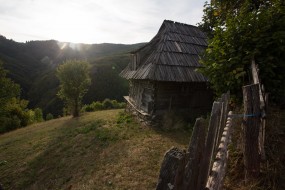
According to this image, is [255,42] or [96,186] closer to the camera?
[255,42]

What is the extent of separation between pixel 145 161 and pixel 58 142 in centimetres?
697

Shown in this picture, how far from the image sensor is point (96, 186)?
6.06 metres

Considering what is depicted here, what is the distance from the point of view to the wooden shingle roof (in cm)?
1084

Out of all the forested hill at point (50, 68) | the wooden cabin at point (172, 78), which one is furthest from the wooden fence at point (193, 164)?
the forested hill at point (50, 68)

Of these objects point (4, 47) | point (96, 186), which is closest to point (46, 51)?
point (4, 47)

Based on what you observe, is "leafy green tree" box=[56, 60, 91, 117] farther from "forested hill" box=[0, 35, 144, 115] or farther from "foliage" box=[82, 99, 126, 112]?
"forested hill" box=[0, 35, 144, 115]

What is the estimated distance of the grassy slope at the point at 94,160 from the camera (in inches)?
252

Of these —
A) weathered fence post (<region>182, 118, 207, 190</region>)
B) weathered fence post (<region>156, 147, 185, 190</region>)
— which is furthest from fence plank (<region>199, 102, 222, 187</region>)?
weathered fence post (<region>156, 147, 185, 190</region>)

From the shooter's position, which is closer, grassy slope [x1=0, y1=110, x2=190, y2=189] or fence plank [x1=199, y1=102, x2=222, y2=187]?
fence plank [x1=199, y1=102, x2=222, y2=187]

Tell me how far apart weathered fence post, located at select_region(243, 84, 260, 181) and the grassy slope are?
119 inches

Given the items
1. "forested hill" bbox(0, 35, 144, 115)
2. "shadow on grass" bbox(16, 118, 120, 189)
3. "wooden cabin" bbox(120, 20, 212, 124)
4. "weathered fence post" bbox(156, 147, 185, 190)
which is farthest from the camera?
"forested hill" bbox(0, 35, 144, 115)

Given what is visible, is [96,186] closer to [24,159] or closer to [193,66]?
[24,159]

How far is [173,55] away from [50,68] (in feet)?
294

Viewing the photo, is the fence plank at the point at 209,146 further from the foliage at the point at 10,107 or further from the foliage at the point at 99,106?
the foliage at the point at 99,106
